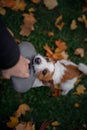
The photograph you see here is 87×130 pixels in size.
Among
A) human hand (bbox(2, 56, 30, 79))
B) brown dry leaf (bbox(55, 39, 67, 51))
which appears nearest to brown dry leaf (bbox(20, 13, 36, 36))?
brown dry leaf (bbox(55, 39, 67, 51))

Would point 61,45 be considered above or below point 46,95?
above

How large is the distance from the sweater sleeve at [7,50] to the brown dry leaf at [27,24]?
105cm

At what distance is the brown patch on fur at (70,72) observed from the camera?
8.32ft

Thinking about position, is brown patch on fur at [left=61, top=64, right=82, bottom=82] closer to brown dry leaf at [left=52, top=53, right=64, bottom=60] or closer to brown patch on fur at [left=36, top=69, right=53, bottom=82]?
brown patch on fur at [left=36, top=69, right=53, bottom=82]

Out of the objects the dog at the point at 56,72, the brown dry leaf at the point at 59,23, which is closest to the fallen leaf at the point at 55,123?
the dog at the point at 56,72

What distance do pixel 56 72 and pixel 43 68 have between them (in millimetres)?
193

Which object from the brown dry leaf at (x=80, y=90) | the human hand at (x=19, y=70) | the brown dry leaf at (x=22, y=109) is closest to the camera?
the human hand at (x=19, y=70)

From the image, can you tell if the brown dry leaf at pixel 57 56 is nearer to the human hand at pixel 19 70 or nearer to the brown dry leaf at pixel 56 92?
the brown dry leaf at pixel 56 92

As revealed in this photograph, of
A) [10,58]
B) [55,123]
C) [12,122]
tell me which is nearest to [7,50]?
[10,58]

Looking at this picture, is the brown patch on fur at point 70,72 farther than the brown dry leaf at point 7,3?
No

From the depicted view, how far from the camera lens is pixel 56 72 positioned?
8.23 ft

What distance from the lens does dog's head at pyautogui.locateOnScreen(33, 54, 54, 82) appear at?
91.7 inches

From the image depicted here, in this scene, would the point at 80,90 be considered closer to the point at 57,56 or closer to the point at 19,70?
the point at 57,56

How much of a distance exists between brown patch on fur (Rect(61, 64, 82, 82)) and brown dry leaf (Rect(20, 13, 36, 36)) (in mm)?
633
